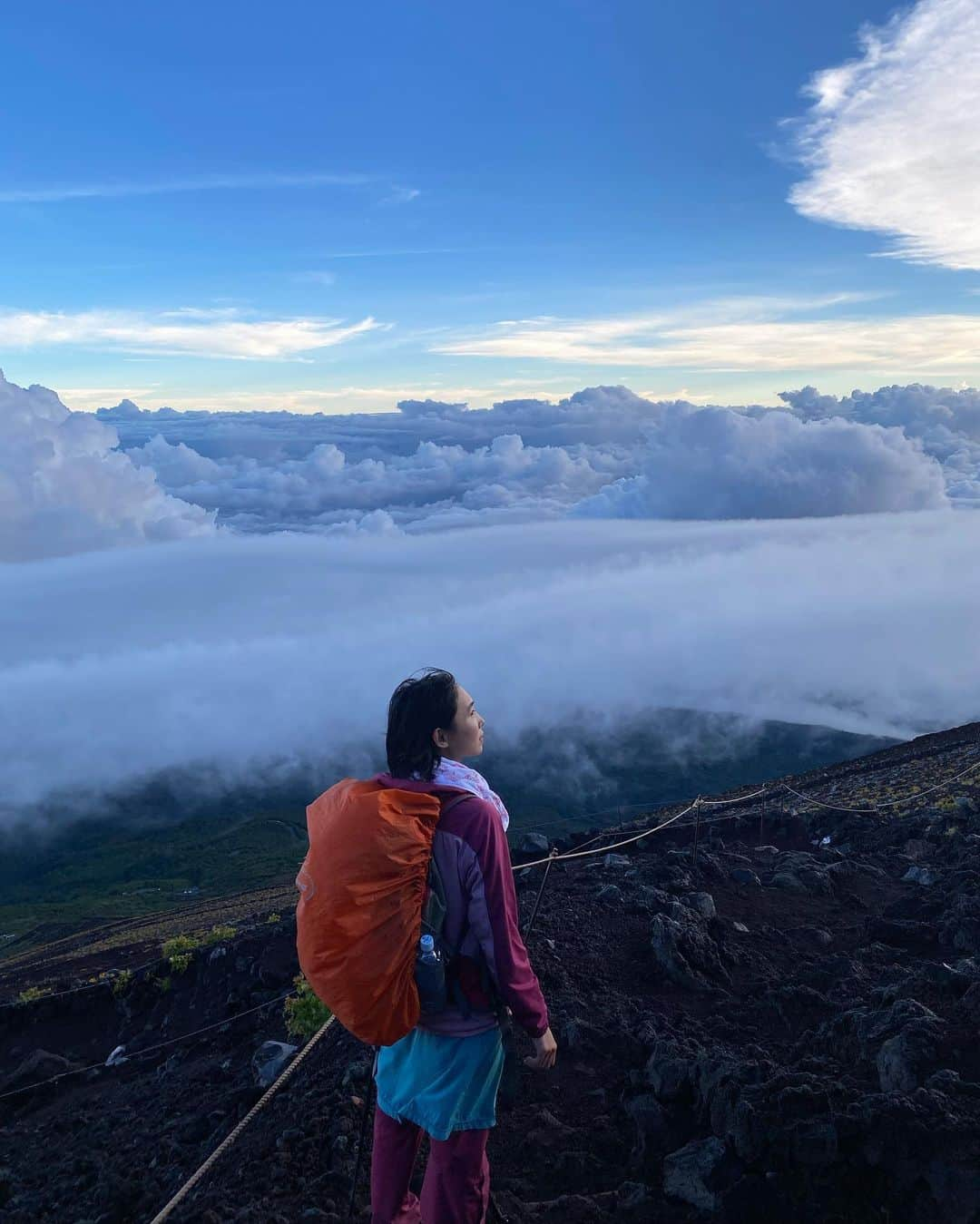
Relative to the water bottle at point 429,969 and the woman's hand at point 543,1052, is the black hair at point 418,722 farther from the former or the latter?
the woman's hand at point 543,1052

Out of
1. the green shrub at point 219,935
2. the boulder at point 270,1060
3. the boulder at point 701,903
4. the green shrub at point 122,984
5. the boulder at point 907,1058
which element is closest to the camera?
the boulder at point 907,1058

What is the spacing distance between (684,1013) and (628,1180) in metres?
2.13

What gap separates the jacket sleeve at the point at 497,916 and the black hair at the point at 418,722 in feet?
1.02

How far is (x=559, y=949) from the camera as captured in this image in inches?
309

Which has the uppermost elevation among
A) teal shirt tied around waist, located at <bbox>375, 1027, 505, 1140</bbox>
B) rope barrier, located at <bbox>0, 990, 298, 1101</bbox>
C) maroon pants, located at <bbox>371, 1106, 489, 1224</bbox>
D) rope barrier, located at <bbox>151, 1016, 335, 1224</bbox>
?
teal shirt tied around waist, located at <bbox>375, 1027, 505, 1140</bbox>

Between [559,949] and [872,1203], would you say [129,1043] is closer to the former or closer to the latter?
[559,949]

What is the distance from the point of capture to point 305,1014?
7996 millimetres

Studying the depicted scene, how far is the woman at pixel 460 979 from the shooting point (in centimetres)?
327

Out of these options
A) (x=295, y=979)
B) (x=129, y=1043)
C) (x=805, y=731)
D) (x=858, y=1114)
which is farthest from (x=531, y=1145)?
(x=805, y=731)

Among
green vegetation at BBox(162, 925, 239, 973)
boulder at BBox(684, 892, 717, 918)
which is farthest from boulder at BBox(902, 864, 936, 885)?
green vegetation at BBox(162, 925, 239, 973)

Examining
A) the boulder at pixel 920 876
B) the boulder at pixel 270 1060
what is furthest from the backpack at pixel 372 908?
the boulder at pixel 920 876

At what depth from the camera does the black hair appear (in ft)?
11.3

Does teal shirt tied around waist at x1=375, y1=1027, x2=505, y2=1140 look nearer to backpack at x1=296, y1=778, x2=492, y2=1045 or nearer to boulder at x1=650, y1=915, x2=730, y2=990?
backpack at x1=296, y1=778, x2=492, y2=1045

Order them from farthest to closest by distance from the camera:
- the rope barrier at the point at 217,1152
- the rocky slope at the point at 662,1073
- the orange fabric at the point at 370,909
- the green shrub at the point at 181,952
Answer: the green shrub at the point at 181,952 → the rocky slope at the point at 662,1073 → the rope barrier at the point at 217,1152 → the orange fabric at the point at 370,909
